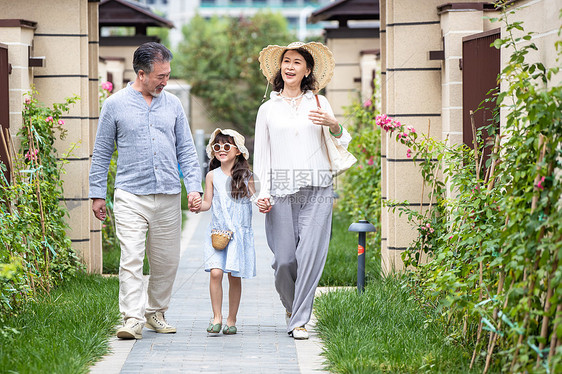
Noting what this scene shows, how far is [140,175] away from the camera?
6031 millimetres

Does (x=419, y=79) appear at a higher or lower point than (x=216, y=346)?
higher

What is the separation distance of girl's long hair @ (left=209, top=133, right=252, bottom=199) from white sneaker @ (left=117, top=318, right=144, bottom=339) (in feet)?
3.74

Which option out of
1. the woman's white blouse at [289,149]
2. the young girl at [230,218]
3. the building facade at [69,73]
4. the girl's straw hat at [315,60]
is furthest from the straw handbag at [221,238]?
the building facade at [69,73]

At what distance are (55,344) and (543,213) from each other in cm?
297

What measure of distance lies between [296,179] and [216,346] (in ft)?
4.12

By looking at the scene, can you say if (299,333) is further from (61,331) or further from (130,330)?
(61,331)

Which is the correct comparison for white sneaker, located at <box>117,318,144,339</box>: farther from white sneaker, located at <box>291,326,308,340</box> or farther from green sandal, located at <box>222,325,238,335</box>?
white sneaker, located at <box>291,326,308,340</box>

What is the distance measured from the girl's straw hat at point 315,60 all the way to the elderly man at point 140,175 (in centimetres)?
75

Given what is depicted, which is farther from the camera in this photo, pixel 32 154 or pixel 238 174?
pixel 32 154

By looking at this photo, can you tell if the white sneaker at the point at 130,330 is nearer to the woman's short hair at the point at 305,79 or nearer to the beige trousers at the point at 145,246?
the beige trousers at the point at 145,246

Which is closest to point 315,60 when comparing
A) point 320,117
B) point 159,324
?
point 320,117

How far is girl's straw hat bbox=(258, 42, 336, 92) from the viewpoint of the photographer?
632cm

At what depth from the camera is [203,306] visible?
7.37 metres

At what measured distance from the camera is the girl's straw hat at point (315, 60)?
6.32m
